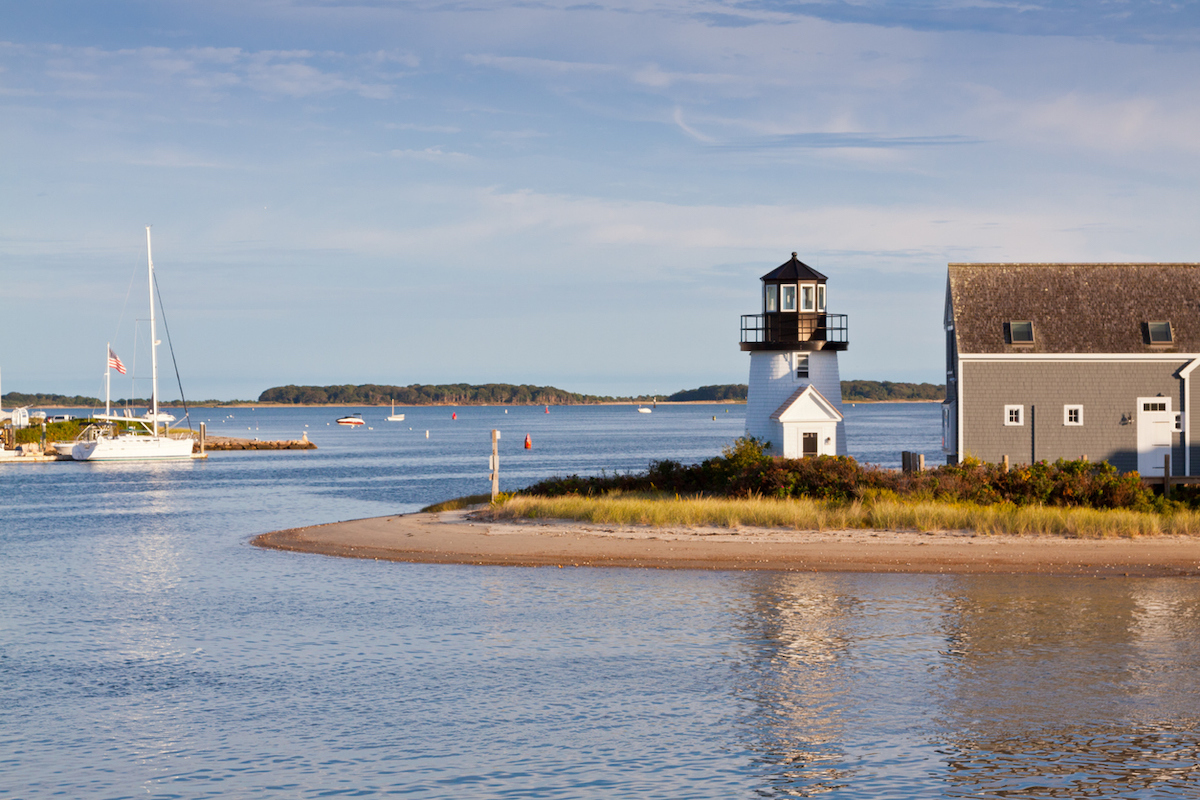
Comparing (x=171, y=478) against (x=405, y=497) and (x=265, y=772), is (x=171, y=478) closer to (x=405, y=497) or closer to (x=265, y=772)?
(x=405, y=497)

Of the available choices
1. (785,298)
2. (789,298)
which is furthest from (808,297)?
(785,298)

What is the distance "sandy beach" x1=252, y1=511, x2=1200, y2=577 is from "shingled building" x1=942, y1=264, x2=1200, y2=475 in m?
9.03

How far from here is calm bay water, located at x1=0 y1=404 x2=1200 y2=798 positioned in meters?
11.2

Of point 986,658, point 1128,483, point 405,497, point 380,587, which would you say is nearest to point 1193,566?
point 1128,483

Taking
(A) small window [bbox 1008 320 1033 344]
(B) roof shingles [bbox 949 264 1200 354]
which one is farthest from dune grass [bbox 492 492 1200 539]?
(B) roof shingles [bbox 949 264 1200 354]

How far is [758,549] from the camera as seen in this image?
27062 millimetres

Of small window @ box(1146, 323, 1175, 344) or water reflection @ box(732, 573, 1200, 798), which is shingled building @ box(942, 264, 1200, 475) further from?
water reflection @ box(732, 573, 1200, 798)

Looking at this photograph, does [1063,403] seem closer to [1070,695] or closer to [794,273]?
[794,273]

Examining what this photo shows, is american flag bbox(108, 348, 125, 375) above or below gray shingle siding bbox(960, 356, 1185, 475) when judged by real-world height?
above

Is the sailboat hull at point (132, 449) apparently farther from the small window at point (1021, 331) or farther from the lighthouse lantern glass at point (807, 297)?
the small window at point (1021, 331)

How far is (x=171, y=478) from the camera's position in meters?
66.8

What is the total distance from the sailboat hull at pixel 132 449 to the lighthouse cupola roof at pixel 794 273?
57.3 meters

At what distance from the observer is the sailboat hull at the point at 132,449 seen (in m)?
81.2

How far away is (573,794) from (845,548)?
1714cm
